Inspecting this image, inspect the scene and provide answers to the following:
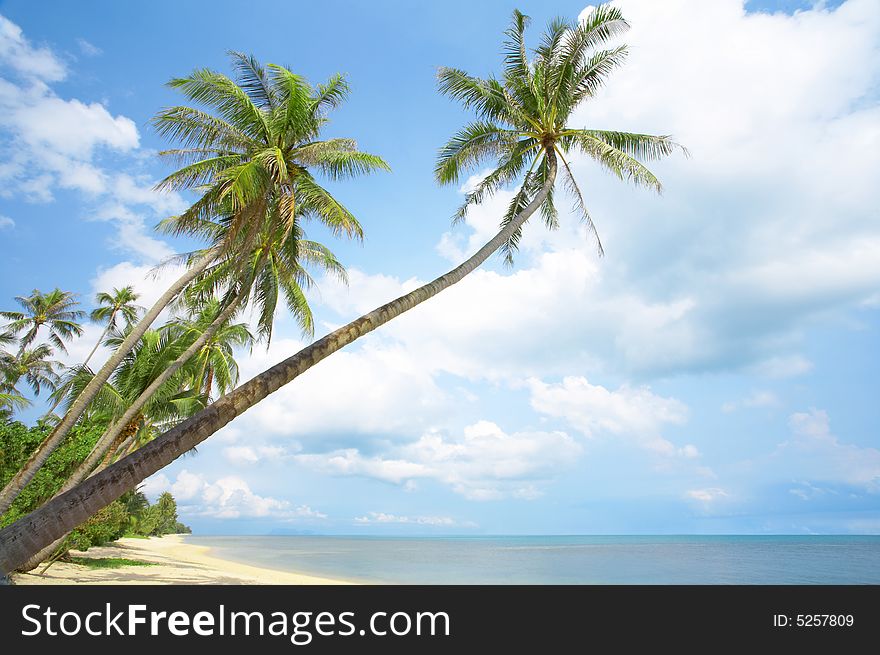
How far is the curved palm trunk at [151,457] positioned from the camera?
15.7ft

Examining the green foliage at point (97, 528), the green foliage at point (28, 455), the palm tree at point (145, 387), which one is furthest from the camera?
the green foliage at point (97, 528)

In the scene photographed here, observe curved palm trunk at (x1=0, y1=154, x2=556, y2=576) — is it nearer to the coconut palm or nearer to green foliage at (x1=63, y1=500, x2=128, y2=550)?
the coconut palm

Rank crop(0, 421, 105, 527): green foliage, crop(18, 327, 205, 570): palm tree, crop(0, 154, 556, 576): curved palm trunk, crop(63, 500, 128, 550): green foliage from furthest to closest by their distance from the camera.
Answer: crop(63, 500, 128, 550): green foliage < crop(18, 327, 205, 570): palm tree < crop(0, 421, 105, 527): green foliage < crop(0, 154, 556, 576): curved palm trunk

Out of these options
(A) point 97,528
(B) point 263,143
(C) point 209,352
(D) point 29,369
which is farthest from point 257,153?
(D) point 29,369

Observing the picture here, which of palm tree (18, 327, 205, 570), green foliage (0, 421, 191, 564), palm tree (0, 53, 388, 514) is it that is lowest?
green foliage (0, 421, 191, 564)

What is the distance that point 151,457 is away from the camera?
534 centimetres

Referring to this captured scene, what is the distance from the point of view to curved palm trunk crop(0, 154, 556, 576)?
4.78m

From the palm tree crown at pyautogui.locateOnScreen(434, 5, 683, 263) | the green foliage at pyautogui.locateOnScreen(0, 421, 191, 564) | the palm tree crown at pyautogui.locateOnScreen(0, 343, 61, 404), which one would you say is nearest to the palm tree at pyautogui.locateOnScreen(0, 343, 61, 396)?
the palm tree crown at pyautogui.locateOnScreen(0, 343, 61, 404)

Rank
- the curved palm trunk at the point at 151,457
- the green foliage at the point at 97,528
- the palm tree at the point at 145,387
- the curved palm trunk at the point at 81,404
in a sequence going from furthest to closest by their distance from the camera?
the green foliage at the point at 97,528, the palm tree at the point at 145,387, the curved palm trunk at the point at 81,404, the curved palm trunk at the point at 151,457

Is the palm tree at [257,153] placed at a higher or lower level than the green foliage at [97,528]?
higher

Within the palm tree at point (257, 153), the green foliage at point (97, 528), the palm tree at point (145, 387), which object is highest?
the palm tree at point (257, 153)

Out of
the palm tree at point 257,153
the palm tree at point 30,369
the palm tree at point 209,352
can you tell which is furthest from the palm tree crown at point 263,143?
the palm tree at point 30,369

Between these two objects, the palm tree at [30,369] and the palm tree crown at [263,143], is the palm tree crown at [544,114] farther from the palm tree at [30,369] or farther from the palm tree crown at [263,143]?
the palm tree at [30,369]

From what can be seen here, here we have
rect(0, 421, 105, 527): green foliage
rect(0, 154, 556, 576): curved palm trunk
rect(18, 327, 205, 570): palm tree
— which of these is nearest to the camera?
rect(0, 154, 556, 576): curved palm trunk
